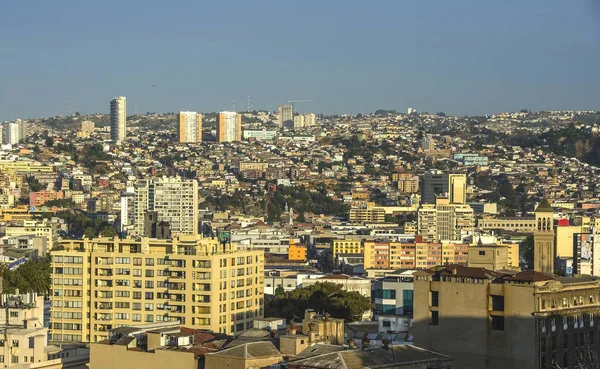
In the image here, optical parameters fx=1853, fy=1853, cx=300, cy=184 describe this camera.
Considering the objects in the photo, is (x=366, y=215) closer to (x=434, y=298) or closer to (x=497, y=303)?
(x=434, y=298)

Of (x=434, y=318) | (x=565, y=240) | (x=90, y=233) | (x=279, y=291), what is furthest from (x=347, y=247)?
(x=434, y=318)

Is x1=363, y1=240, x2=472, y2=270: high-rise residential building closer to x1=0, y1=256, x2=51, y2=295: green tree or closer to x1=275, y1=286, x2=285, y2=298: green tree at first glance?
x1=275, y1=286, x2=285, y2=298: green tree

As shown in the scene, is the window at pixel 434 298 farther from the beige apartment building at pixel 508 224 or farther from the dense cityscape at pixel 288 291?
the beige apartment building at pixel 508 224

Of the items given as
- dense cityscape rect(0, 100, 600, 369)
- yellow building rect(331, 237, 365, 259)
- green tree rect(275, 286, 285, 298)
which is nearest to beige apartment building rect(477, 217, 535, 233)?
dense cityscape rect(0, 100, 600, 369)

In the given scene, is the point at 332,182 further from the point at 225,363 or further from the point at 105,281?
the point at 225,363

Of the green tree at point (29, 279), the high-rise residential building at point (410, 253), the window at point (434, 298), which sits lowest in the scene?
the high-rise residential building at point (410, 253)

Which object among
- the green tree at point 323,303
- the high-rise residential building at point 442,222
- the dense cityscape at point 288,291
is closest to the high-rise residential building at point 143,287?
the dense cityscape at point 288,291
